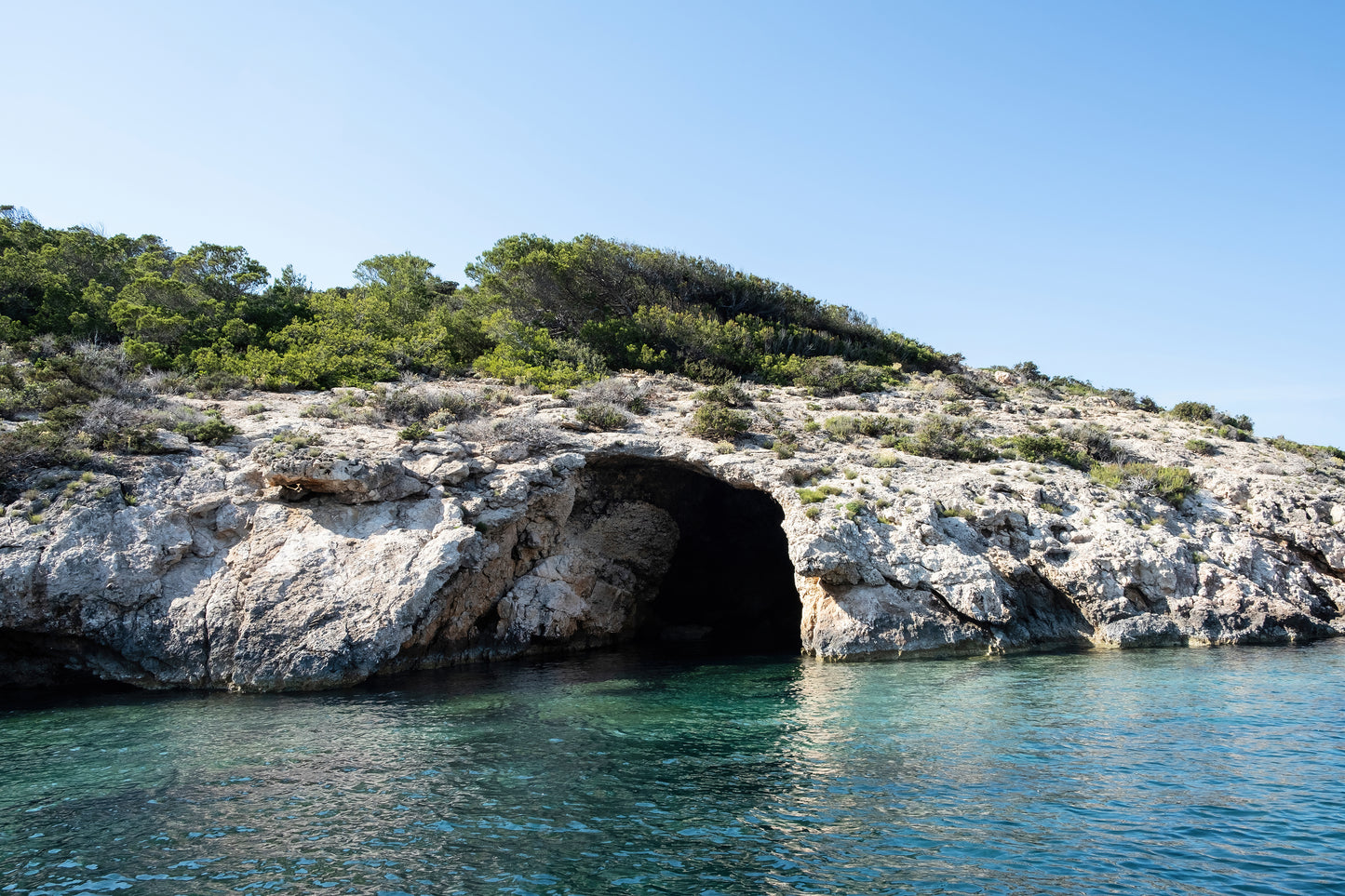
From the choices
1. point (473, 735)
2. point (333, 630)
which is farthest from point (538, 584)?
point (473, 735)

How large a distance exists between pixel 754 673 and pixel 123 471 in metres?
16.9

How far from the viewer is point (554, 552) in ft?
77.8

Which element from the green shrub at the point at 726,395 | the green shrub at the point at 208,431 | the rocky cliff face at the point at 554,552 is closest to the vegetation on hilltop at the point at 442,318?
the green shrub at the point at 726,395

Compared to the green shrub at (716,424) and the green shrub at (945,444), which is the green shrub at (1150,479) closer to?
the green shrub at (945,444)

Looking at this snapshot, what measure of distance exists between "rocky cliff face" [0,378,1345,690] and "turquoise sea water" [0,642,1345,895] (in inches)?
77.1

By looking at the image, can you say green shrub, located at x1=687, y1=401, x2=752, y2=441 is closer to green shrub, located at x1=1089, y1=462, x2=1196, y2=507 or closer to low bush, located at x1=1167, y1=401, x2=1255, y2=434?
green shrub, located at x1=1089, y1=462, x2=1196, y2=507

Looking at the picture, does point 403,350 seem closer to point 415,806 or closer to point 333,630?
point 333,630

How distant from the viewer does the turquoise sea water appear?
8000mm

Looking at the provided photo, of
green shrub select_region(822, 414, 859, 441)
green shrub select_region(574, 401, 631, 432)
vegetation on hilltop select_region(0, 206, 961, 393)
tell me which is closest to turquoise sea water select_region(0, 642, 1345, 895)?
green shrub select_region(574, 401, 631, 432)

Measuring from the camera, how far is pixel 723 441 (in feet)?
83.1

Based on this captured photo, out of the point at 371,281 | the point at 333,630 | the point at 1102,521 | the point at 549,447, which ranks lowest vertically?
the point at 333,630

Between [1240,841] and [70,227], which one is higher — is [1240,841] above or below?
below

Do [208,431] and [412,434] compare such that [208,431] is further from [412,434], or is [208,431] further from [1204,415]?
[1204,415]

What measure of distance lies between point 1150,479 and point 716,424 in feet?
46.4
